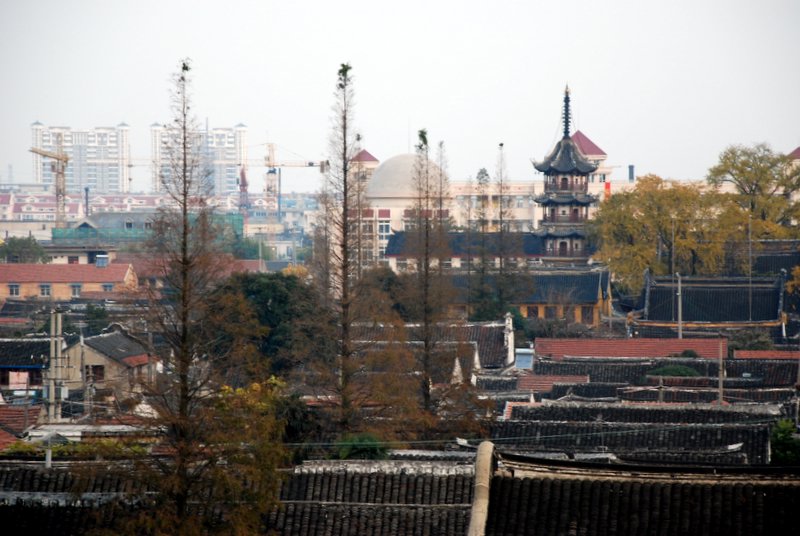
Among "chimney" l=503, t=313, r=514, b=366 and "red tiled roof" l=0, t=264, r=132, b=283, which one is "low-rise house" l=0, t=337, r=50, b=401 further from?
"red tiled roof" l=0, t=264, r=132, b=283

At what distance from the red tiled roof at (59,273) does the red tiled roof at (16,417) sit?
36.5 meters

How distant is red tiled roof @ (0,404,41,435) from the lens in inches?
943

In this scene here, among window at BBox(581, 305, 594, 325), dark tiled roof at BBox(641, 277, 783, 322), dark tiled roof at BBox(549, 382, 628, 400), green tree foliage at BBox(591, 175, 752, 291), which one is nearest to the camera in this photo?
dark tiled roof at BBox(549, 382, 628, 400)

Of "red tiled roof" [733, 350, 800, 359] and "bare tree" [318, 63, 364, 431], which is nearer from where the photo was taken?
"bare tree" [318, 63, 364, 431]

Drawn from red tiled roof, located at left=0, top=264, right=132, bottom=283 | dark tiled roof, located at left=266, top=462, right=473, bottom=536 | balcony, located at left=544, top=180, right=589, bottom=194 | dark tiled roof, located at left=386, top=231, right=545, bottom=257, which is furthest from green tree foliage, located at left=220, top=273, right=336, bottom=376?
balcony, located at left=544, top=180, right=589, bottom=194

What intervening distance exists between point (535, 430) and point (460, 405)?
69.7 inches

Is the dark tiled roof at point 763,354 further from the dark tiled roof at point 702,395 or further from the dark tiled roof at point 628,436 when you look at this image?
the dark tiled roof at point 628,436

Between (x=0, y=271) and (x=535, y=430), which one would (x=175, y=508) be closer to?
(x=535, y=430)

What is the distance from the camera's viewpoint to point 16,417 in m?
24.8

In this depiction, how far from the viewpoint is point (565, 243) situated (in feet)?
210

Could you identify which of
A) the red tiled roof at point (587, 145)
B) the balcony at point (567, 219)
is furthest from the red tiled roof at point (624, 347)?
the red tiled roof at point (587, 145)

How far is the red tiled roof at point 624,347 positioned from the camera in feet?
120

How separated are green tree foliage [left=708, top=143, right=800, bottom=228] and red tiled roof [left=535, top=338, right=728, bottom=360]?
18774 mm

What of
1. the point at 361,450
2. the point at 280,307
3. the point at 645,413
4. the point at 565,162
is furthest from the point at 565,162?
the point at 361,450
